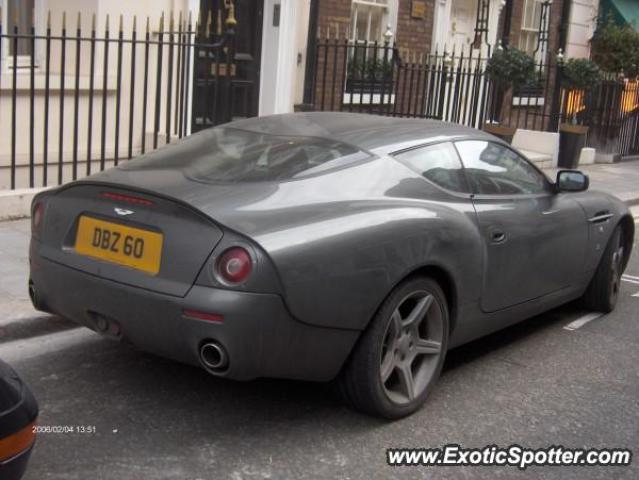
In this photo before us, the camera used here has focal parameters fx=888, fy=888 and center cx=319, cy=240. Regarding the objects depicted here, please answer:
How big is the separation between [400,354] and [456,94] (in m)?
9.27

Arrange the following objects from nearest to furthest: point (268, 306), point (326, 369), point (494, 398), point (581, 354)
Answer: point (268, 306) → point (326, 369) → point (494, 398) → point (581, 354)

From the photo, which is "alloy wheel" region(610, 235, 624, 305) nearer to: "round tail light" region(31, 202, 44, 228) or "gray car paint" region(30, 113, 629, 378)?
"gray car paint" region(30, 113, 629, 378)

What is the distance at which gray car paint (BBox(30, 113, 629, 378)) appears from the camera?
146 inches

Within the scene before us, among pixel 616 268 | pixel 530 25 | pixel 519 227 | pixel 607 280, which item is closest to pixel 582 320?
pixel 607 280

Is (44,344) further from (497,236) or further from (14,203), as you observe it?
(14,203)

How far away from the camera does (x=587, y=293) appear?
6270 millimetres

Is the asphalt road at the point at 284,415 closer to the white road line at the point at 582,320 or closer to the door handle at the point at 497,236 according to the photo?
the white road line at the point at 582,320

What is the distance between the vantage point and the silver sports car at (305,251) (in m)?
3.64

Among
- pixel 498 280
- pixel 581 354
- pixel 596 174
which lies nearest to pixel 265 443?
pixel 498 280

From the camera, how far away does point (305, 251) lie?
371 centimetres

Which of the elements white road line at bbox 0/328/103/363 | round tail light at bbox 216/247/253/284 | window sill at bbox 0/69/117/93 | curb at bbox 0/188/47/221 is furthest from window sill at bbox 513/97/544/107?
round tail light at bbox 216/247/253/284

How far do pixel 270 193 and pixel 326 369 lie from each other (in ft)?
2.69

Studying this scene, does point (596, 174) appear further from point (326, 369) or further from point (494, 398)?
point (326, 369)
